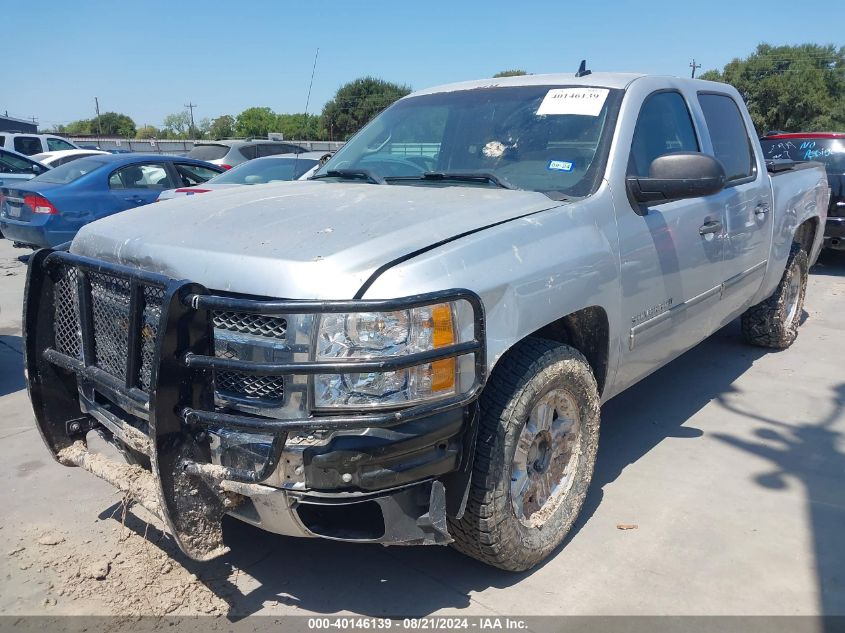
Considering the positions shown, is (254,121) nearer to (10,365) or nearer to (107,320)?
(10,365)

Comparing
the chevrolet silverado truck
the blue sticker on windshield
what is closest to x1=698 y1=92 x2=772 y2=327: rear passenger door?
the chevrolet silverado truck

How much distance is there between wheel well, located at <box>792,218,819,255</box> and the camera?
6.09m

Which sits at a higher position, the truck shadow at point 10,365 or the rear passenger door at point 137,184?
the rear passenger door at point 137,184

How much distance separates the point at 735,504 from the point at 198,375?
2.66 metres

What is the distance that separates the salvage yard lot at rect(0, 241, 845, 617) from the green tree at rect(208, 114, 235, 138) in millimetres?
60392

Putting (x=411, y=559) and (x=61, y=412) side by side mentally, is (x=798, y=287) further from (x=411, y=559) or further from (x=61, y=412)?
(x=61, y=412)

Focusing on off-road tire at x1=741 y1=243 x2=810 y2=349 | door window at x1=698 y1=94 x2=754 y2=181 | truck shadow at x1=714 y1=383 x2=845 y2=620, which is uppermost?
door window at x1=698 y1=94 x2=754 y2=181

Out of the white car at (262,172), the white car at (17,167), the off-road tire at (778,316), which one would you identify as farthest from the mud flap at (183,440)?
the white car at (17,167)

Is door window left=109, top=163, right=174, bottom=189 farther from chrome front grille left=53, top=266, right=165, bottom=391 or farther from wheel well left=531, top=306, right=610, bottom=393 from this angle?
wheel well left=531, top=306, right=610, bottom=393

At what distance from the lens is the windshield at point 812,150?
9039mm

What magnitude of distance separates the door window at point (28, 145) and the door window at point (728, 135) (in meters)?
18.9

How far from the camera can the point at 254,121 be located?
201ft

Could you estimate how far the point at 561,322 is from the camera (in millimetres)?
3123

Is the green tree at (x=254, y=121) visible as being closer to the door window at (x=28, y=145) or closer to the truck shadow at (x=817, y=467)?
the door window at (x=28, y=145)
